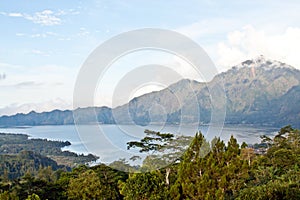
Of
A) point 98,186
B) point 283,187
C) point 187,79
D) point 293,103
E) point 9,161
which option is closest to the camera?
point 187,79

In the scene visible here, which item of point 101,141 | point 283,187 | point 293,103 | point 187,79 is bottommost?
point 283,187

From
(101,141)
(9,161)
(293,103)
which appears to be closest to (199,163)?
(101,141)

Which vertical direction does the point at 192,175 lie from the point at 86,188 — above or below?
above

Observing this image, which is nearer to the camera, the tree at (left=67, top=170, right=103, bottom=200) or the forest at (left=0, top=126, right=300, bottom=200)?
the forest at (left=0, top=126, right=300, bottom=200)

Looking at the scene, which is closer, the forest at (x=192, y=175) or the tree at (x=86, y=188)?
the forest at (x=192, y=175)

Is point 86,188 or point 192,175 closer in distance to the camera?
point 192,175

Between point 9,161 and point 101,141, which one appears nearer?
point 101,141

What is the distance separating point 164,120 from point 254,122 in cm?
15155

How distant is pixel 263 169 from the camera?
1895 cm

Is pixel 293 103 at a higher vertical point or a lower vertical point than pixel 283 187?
higher

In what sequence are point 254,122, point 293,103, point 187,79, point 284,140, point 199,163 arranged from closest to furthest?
1. point 187,79
2. point 199,163
3. point 284,140
4. point 254,122
5. point 293,103

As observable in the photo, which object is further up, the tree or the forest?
the forest

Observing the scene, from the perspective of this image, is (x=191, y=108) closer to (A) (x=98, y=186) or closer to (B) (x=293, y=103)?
(A) (x=98, y=186)

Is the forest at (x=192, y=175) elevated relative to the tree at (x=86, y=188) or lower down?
elevated
